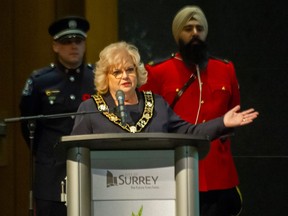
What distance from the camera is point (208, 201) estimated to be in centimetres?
471

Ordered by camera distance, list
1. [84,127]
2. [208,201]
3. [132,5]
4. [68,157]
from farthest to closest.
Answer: [132,5] < [208,201] < [84,127] < [68,157]

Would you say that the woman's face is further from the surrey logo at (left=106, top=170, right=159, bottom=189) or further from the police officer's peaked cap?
the police officer's peaked cap

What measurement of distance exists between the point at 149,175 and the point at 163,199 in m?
0.11

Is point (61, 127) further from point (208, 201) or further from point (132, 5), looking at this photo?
point (132, 5)

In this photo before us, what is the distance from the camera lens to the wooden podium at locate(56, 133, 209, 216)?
3.18 metres

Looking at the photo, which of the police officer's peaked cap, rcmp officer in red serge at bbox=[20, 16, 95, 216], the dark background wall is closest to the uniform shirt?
rcmp officer in red serge at bbox=[20, 16, 95, 216]

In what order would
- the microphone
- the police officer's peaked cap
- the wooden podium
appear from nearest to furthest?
the wooden podium, the microphone, the police officer's peaked cap

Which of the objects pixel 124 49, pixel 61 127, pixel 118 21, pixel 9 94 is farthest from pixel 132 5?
pixel 124 49

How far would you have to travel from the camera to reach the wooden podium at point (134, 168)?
3.18 meters

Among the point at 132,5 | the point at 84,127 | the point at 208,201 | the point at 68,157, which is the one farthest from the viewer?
the point at 132,5

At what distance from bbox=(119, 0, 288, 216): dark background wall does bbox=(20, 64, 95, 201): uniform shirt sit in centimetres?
112

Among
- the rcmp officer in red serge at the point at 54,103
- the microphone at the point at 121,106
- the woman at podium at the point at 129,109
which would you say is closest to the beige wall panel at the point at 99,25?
the rcmp officer in red serge at the point at 54,103

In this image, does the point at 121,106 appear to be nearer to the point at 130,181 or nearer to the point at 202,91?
the point at 130,181

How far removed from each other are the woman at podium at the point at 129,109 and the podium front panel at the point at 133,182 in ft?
1.56
